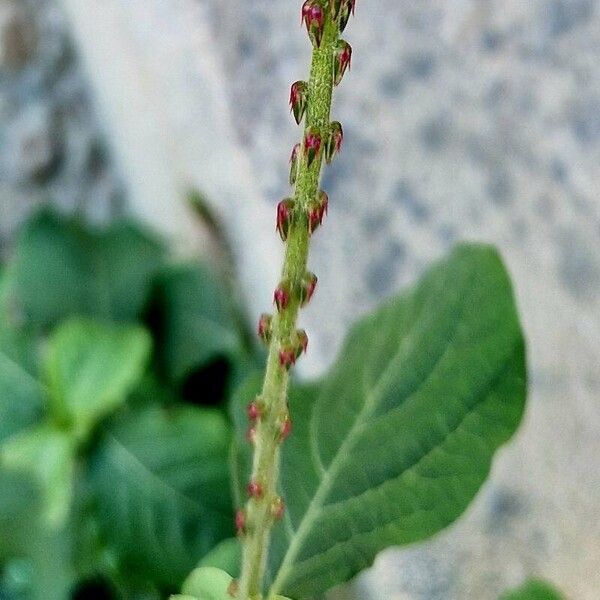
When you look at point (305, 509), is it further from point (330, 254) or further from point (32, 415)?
point (32, 415)

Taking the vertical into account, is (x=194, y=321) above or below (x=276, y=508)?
above

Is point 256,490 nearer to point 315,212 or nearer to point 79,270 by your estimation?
point 315,212

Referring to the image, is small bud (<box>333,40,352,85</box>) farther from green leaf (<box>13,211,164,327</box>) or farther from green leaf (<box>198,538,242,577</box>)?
green leaf (<box>13,211,164,327</box>)

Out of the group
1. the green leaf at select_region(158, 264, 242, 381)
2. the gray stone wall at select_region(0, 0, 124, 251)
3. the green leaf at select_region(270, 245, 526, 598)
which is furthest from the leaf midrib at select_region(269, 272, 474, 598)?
the gray stone wall at select_region(0, 0, 124, 251)

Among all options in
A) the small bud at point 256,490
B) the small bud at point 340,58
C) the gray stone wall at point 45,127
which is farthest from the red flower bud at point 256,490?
the gray stone wall at point 45,127

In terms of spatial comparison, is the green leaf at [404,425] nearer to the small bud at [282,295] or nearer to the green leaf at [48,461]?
the small bud at [282,295]

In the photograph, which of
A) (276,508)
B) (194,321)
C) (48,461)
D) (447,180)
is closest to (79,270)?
(194,321)
